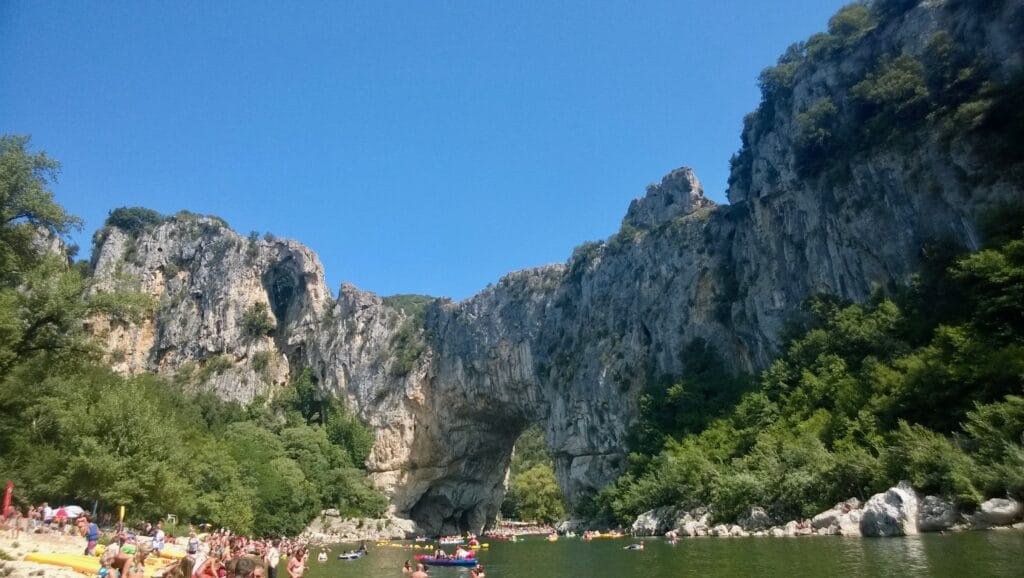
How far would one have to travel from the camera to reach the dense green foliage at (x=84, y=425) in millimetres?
16266

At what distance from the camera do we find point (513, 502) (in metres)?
72.9

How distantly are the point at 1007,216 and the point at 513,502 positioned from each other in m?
60.2

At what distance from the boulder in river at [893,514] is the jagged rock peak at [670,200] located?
32.9m

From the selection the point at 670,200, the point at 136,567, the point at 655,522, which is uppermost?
the point at 670,200

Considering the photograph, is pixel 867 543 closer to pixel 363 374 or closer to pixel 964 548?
pixel 964 548

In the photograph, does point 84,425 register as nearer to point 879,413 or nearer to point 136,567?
point 136,567

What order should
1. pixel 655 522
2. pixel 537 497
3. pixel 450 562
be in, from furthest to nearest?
pixel 537 497 < pixel 655 522 < pixel 450 562

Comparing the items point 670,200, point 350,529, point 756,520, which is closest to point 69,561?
point 756,520

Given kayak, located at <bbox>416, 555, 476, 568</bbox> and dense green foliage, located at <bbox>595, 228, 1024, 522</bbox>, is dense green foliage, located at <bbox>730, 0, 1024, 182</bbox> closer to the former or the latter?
dense green foliage, located at <bbox>595, 228, 1024, 522</bbox>

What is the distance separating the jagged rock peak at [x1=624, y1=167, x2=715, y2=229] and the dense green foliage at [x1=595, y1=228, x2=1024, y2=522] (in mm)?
18905

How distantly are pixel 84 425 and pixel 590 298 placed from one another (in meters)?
37.2

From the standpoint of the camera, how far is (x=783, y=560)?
15.0 meters

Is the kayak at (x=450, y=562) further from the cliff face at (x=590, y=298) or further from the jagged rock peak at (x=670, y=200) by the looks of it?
the jagged rock peak at (x=670, y=200)

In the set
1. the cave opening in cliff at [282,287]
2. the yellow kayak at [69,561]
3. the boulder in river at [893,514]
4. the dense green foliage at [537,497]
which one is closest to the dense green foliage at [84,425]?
the yellow kayak at [69,561]
